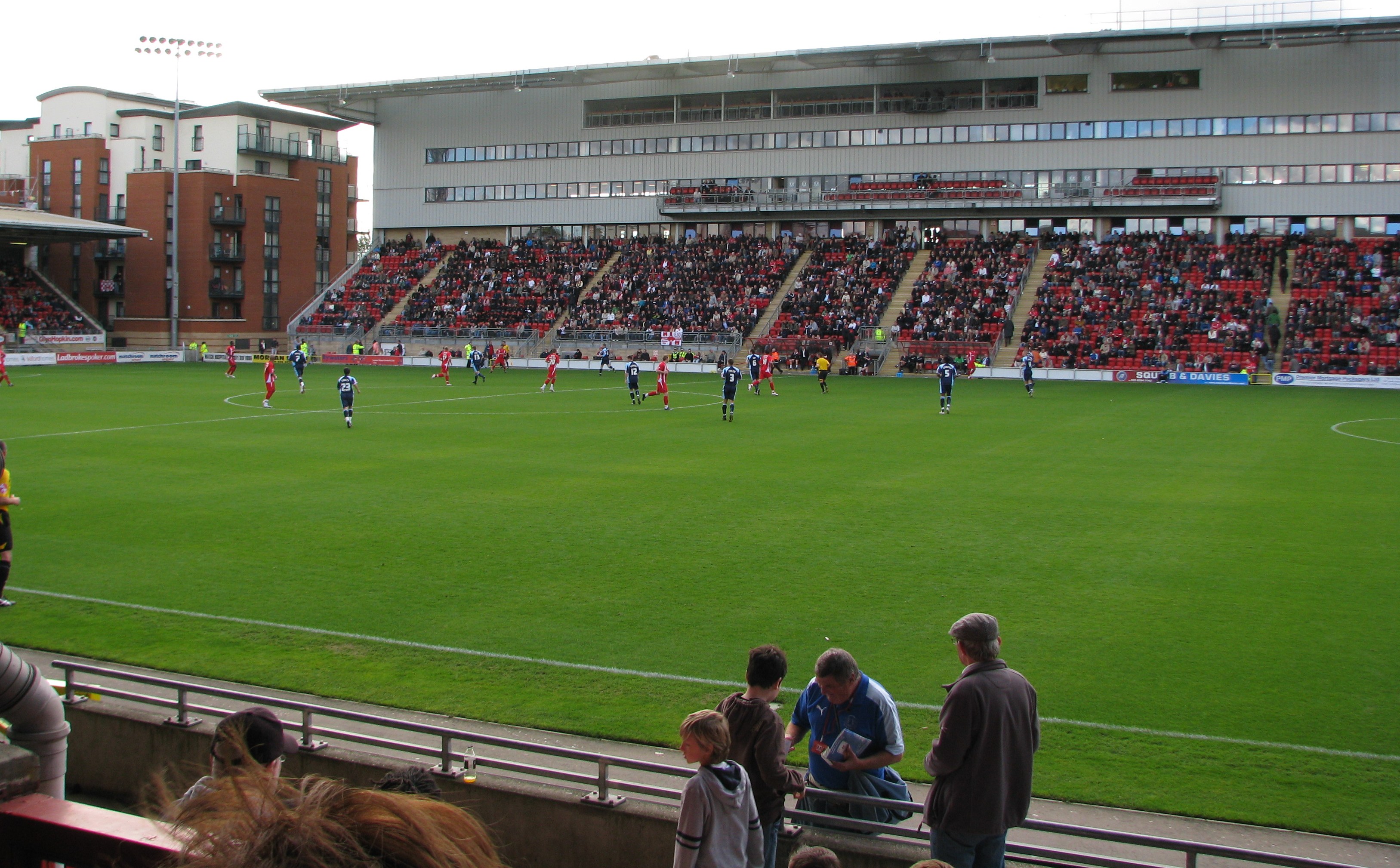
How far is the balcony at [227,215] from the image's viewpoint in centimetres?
7619

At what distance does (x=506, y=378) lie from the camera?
5444 cm

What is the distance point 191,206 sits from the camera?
2997 inches

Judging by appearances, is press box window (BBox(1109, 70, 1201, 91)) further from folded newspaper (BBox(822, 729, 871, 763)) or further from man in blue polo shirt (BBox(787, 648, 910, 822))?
folded newspaper (BBox(822, 729, 871, 763))

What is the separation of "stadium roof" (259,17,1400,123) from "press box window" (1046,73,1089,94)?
4.09ft

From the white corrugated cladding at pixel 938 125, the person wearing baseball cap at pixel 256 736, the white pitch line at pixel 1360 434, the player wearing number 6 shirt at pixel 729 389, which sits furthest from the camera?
the white corrugated cladding at pixel 938 125

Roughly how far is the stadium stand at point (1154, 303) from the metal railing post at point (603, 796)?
5134 cm

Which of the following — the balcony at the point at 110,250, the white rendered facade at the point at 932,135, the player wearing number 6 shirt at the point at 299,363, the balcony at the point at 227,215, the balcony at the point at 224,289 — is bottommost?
the player wearing number 6 shirt at the point at 299,363

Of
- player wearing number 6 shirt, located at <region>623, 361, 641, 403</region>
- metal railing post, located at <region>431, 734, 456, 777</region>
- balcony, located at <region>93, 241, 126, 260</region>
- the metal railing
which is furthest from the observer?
balcony, located at <region>93, 241, 126, 260</region>

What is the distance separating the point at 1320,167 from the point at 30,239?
78305 mm

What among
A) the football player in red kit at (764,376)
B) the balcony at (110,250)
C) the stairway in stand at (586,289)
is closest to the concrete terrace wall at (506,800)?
the football player in red kit at (764,376)

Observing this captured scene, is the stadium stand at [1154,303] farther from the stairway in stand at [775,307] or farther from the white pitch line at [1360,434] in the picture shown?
the white pitch line at [1360,434]

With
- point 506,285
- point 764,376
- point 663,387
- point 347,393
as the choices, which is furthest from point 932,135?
point 347,393

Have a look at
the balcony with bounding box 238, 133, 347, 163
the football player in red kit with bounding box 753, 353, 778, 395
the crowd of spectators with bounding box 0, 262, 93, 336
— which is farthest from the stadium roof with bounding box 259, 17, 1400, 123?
the football player in red kit with bounding box 753, 353, 778, 395

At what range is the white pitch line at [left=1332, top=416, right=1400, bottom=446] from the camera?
1138 inches
